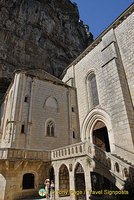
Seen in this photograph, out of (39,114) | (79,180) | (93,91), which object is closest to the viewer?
(79,180)

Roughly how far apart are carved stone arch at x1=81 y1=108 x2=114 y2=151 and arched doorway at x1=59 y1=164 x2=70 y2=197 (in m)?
4.07

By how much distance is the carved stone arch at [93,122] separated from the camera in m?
10.9

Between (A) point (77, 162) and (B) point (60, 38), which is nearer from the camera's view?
(A) point (77, 162)

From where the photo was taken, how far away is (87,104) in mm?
14102

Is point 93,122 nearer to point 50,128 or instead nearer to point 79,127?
point 79,127

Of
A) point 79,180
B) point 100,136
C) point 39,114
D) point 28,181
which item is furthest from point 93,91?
point 28,181

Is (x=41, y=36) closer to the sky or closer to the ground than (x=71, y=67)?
closer to the sky

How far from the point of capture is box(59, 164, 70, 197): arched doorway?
28.1 ft

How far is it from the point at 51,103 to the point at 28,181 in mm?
7300

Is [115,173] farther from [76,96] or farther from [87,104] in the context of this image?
[76,96]

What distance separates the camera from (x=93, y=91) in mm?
14164

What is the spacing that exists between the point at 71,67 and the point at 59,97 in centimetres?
538

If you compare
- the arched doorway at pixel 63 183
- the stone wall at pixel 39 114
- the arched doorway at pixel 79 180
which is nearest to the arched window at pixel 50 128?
the stone wall at pixel 39 114

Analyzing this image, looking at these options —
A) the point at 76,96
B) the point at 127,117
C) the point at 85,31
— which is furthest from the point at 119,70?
the point at 85,31
